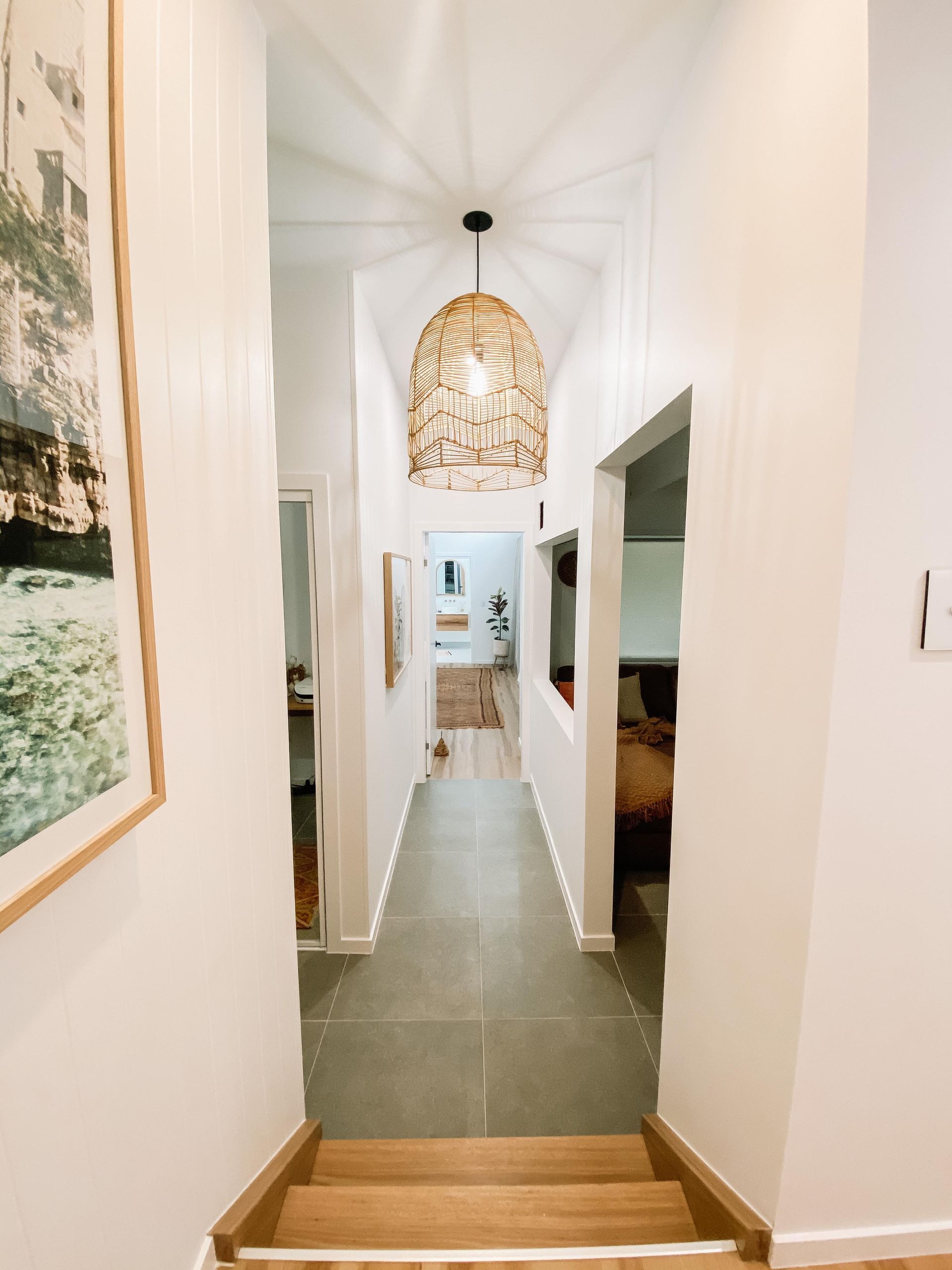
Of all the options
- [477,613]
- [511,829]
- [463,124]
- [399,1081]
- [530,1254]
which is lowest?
[399,1081]

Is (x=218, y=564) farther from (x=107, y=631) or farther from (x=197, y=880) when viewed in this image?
(x=197, y=880)

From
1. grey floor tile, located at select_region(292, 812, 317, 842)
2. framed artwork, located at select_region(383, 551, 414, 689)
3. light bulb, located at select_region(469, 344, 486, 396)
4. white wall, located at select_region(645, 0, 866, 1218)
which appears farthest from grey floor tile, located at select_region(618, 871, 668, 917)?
light bulb, located at select_region(469, 344, 486, 396)

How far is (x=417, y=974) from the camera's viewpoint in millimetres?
2217

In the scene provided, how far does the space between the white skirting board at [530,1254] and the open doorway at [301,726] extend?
4.45 feet

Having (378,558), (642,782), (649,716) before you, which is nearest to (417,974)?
(642,782)

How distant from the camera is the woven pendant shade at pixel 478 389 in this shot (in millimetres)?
1553

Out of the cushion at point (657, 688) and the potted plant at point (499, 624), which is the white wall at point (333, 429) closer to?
the cushion at point (657, 688)

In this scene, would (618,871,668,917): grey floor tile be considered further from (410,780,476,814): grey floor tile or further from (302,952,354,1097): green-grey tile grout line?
(302,952,354,1097): green-grey tile grout line

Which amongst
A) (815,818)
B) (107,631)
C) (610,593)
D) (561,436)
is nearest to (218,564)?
(107,631)

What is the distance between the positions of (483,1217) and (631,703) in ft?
11.6

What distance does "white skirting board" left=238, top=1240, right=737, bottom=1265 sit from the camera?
1.00 meters

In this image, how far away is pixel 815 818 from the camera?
83 centimetres

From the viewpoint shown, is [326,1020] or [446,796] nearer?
[326,1020]

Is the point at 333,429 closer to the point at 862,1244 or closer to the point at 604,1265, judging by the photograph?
the point at 604,1265
